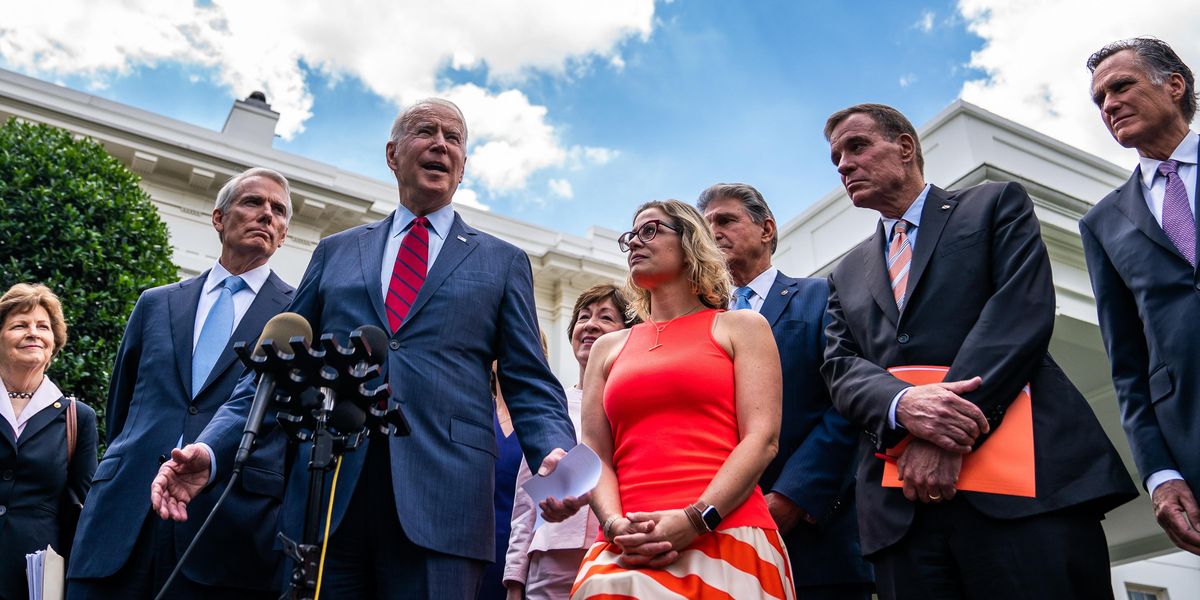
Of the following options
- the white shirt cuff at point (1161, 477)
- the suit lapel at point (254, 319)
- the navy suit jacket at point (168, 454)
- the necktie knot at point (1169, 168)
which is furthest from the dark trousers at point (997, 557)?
the suit lapel at point (254, 319)

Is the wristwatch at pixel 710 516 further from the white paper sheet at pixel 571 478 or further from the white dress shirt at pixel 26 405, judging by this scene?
the white dress shirt at pixel 26 405

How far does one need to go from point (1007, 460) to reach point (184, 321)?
310 cm

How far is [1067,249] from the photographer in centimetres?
1002

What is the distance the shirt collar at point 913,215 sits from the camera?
3.33m

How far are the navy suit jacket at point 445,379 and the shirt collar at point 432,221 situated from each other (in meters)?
0.03

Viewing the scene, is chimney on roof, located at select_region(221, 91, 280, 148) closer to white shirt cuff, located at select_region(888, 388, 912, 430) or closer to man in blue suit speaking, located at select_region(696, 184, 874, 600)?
man in blue suit speaking, located at select_region(696, 184, 874, 600)

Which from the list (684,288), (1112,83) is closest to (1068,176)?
(1112,83)

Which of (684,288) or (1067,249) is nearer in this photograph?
(684,288)

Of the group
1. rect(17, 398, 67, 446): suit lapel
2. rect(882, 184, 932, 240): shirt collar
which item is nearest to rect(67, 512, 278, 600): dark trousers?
rect(17, 398, 67, 446): suit lapel

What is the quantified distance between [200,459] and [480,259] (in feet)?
3.62

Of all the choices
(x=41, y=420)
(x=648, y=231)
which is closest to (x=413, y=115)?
(x=648, y=231)

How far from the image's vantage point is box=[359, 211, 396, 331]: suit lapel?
3041mm

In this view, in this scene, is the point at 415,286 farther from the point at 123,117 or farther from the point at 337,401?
the point at 123,117

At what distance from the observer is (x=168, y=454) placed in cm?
345
